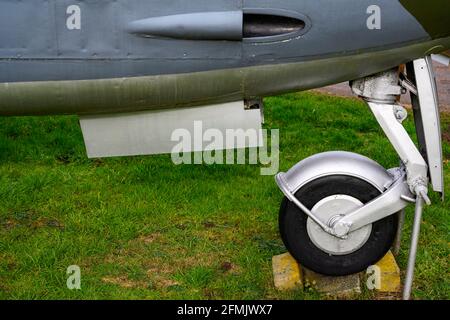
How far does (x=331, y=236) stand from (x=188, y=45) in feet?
4.36

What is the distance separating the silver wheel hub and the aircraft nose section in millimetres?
1000

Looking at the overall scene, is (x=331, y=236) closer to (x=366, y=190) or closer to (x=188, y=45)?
(x=366, y=190)

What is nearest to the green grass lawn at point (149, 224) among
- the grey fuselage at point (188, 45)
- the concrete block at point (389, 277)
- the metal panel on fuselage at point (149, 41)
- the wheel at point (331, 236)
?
the concrete block at point (389, 277)

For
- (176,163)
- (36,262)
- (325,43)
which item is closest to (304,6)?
(325,43)

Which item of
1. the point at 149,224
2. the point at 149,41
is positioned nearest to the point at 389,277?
the point at 149,224

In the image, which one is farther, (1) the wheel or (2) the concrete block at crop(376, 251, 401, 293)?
(2) the concrete block at crop(376, 251, 401, 293)

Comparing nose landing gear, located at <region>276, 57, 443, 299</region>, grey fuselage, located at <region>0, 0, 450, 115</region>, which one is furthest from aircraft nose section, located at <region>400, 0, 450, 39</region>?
nose landing gear, located at <region>276, 57, 443, 299</region>

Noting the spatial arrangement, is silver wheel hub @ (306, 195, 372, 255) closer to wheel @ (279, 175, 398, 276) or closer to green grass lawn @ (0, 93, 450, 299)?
wheel @ (279, 175, 398, 276)

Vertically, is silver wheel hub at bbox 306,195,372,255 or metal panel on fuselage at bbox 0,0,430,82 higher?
metal panel on fuselage at bbox 0,0,430,82

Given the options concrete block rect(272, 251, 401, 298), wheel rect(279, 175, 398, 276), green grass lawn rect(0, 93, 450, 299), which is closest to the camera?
wheel rect(279, 175, 398, 276)

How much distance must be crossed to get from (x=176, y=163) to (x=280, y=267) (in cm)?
249

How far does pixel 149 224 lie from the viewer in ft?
17.4

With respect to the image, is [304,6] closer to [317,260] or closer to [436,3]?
[436,3]

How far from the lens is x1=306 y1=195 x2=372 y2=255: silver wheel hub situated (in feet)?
13.0
